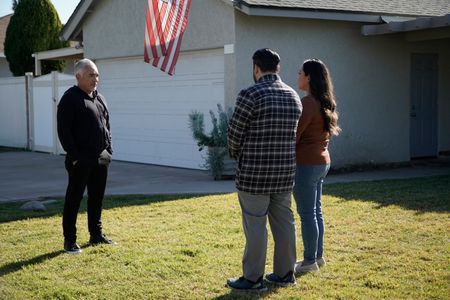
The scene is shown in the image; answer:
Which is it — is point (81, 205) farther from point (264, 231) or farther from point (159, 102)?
point (159, 102)

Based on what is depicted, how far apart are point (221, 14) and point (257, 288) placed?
26.8 feet

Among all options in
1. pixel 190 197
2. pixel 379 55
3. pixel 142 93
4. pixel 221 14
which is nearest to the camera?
pixel 190 197

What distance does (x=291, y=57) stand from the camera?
42.2ft

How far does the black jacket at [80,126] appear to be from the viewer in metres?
6.49

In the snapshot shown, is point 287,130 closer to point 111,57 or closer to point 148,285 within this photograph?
point 148,285

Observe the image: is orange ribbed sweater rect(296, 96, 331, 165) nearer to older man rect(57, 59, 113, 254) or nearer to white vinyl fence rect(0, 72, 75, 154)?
older man rect(57, 59, 113, 254)

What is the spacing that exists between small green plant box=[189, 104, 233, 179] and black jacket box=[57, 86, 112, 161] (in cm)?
528

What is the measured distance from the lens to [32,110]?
18.8 m

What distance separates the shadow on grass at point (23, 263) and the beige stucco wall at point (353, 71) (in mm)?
6535

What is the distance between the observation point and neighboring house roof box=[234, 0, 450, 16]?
1220cm

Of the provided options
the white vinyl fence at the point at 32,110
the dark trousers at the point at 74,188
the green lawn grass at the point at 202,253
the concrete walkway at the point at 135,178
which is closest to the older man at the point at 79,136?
the dark trousers at the point at 74,188

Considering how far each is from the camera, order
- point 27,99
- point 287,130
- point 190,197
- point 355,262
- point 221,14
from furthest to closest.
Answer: point 27,99, point 221,14, point 190,197, point 355,262, point 287,130

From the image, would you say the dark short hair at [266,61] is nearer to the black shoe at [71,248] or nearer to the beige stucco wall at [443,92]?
the black shoe at [71,248]

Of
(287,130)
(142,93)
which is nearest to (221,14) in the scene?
(142,93)
